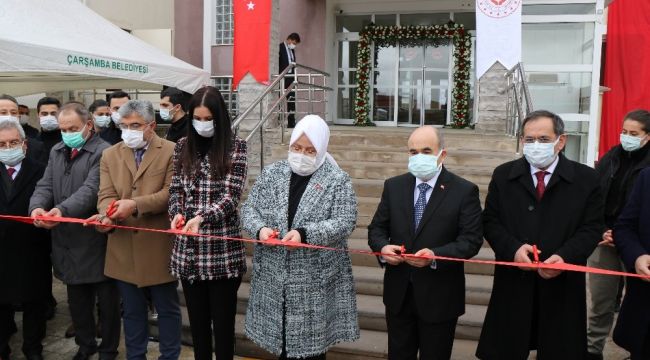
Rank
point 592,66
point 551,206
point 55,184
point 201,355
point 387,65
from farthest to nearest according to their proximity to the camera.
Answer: point 387,65, point 592,66, point 55,184, point 201,355, point 551,206

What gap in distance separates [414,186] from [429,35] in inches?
419

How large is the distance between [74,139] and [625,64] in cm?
1075

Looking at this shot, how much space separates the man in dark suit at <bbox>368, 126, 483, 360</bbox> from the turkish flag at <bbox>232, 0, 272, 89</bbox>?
5851mm

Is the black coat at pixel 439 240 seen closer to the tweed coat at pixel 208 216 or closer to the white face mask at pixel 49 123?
the tweed coat at pixel 208 216

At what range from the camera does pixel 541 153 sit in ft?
9.27

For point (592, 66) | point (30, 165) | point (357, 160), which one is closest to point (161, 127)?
point (357, 160)

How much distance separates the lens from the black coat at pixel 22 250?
12.4ft

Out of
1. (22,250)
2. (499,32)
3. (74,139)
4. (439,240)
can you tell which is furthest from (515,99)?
(22,250)

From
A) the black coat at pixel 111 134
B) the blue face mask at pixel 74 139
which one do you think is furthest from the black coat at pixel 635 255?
the black coat at pixel 111 134

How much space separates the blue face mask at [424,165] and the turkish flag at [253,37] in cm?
594

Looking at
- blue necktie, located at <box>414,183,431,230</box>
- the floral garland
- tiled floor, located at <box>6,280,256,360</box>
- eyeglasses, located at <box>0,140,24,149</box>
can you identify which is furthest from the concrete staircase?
the floral garland

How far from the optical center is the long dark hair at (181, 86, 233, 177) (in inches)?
123

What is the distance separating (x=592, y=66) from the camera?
10688 millimetres

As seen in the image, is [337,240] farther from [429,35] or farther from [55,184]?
[429,35]
